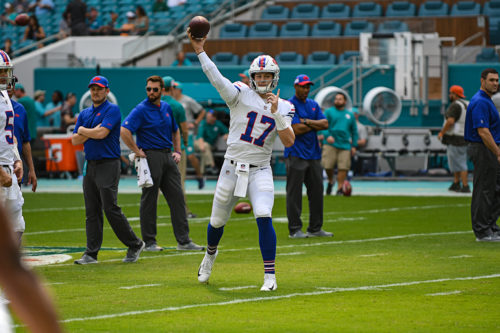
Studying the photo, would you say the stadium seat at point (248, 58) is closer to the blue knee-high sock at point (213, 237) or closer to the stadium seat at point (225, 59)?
the stadium seat at point (225, 59)

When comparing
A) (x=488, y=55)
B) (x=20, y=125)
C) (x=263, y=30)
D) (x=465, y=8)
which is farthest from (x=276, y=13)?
(x=20, y=125)

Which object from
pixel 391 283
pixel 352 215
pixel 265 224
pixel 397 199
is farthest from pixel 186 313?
pixel 397 199

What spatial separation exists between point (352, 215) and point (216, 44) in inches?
579

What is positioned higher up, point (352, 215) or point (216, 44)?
point (216, 44)

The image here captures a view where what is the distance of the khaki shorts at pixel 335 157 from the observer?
1894 cm

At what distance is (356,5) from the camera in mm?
30016

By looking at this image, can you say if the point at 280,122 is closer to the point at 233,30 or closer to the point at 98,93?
the point at 98,93

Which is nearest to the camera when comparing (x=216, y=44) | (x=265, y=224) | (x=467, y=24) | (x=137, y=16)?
(x=265, y=224)

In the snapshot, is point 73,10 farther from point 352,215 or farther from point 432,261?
point 432,261

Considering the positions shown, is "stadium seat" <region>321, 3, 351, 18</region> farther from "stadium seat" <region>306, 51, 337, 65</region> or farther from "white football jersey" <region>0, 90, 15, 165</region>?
"white football jersey" <region>0, 90, 15, 165</region>

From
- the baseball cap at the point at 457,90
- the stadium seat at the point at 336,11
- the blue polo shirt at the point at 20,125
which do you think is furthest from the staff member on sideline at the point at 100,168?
the stadium seat at the point at 336,11

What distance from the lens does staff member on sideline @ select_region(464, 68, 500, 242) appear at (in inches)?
457

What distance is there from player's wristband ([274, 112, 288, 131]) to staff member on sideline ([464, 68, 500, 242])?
410cm

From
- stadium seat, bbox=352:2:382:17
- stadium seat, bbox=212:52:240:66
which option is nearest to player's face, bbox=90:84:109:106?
stadium seat, bbox=212:52:240:66
